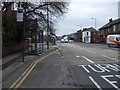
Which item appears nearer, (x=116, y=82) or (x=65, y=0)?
(x=116, y=82)

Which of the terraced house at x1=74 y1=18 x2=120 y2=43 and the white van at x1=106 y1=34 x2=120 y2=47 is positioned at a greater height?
the terraced house at x1=74 y1=18 x2=120 y2=43

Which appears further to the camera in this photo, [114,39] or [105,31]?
[105,31]

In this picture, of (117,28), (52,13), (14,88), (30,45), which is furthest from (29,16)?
(117,28)

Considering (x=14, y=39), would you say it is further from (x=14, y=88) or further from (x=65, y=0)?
(x=14, y=88)

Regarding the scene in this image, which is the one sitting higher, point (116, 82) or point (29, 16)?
point (29, 16)

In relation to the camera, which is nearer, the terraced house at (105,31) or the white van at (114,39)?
the white van at (114,39)

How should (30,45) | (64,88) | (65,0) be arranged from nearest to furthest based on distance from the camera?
(64,88), (30,45), (65,0)

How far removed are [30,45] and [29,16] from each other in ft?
15.0

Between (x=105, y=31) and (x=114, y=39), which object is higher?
(x=105, y=31)

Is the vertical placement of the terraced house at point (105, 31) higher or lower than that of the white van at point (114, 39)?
higher

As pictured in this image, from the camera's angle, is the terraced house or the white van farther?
the terraced house

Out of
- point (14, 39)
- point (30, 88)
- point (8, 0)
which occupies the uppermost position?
point (8, 0)

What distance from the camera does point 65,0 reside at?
2244cm

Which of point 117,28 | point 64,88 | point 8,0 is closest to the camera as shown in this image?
point 64,88
